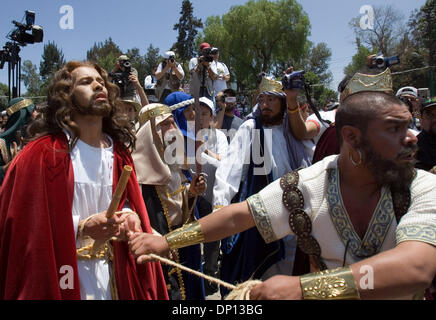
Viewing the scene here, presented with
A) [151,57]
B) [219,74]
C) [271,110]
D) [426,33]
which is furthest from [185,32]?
[271,110]

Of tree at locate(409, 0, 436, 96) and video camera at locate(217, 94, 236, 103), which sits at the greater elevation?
tree at locate(409, 0, 436, 96)

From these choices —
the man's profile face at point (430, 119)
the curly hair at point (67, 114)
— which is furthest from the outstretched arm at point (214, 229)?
the man's profile face at point (430, 119)

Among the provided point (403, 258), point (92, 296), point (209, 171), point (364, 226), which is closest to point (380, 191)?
point (364, 226)

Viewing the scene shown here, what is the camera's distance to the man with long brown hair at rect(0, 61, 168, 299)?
2115mm

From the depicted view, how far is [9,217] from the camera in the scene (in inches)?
83.4

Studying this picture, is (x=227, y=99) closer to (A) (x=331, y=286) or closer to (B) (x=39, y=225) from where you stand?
(B) (x=39, y=225)

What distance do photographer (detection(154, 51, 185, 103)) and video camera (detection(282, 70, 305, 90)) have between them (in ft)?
12.3

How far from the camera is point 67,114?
8.13 feet

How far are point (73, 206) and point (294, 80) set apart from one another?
208 cm

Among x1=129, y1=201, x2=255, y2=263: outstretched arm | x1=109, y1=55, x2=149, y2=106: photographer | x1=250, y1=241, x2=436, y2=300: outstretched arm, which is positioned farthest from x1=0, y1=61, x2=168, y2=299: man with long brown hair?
x1=109, y1=55, x2=149, y2=106: photographer

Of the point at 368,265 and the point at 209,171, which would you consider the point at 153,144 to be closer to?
the point at 209,171

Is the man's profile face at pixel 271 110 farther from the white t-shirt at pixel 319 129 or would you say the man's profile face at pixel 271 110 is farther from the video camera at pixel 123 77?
the video camera at pixel 123 77

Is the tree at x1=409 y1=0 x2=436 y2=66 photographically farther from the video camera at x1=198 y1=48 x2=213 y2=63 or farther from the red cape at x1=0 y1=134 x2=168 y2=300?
the red cape at x1=0 y1=134 x2=168 y2=300
